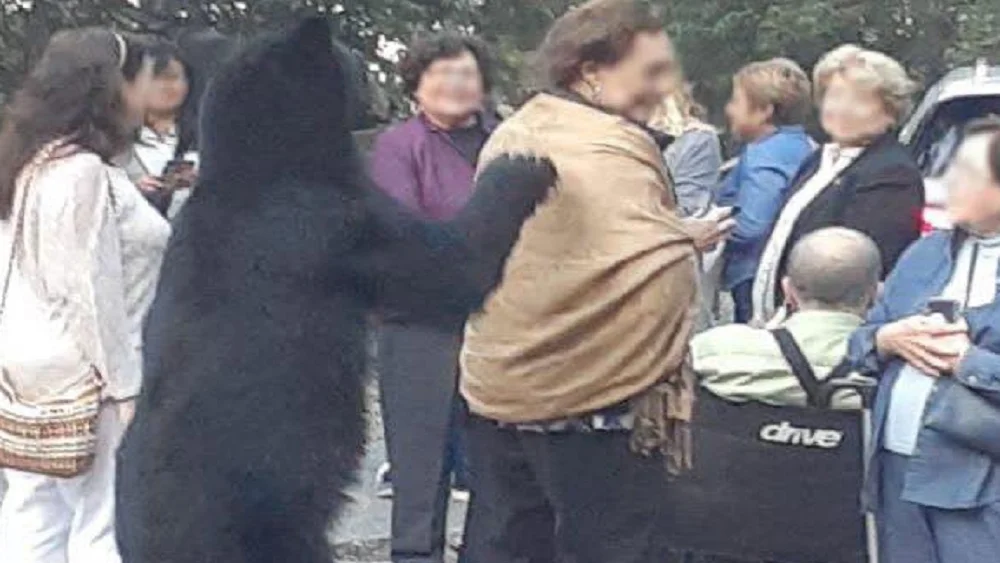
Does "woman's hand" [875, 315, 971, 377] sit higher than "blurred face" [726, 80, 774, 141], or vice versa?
"blurred face" [726, 80, 774, 141]

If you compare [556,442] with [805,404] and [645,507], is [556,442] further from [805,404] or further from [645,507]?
[805,404]

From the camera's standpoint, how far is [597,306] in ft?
18.0

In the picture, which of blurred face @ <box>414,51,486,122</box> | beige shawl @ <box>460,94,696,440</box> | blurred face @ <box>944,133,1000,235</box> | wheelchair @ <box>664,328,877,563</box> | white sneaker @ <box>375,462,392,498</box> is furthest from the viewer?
white sneaker @ <box>375,462,392,498</box>

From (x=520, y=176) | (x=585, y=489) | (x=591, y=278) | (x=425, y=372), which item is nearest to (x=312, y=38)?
(x=520, y=176)

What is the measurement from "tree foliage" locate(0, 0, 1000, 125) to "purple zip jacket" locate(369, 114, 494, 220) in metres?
5.14

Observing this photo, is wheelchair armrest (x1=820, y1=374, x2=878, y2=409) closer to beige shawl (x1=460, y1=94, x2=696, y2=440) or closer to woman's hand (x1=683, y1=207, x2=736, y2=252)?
woman's hand (x1=683, y1=207, x2=736, y2=252)

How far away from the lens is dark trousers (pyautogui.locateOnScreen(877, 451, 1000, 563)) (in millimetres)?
5875

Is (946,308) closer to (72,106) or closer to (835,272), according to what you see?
(835,272)

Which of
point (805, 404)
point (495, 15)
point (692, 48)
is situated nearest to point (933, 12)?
point (692, 48)

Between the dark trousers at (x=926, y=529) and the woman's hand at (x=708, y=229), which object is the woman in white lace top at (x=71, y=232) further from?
the dark trousers at (x=926, y=529)

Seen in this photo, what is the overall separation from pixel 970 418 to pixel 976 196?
1.96 feet

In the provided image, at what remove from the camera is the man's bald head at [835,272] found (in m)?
6.42

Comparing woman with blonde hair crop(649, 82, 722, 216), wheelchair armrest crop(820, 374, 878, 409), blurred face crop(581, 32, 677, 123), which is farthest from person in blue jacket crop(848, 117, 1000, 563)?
woman with blonde hair crop(649, 82, 722, 216)

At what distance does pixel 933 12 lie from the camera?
89.3 feet
